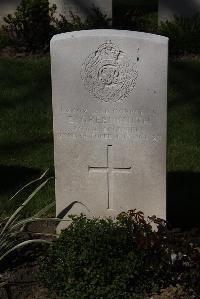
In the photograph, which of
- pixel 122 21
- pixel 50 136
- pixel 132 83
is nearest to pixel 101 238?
pixel 132 83

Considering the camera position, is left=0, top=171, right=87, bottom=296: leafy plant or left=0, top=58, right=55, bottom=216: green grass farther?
left=0, top=58, right=55, bottom=216: green grass

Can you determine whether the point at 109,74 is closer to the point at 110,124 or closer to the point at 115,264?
the point at 110,124

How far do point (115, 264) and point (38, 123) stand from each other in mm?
Result: 3765

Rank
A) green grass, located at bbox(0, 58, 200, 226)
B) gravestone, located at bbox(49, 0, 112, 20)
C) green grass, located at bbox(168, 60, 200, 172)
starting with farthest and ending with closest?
gravestone, located at bbox(49, 0, 112, 20), green grass, located at bbox(168, 60, 200, 172), green grass, located at bbox(0, 58, 200, 226)

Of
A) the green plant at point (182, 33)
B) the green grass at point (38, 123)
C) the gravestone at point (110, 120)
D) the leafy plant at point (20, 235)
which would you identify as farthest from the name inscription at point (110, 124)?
the green plant at point (182, 33)

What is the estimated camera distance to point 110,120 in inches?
213

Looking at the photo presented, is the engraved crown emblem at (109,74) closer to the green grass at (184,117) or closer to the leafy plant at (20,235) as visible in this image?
A: the leafy plant at (20,235)

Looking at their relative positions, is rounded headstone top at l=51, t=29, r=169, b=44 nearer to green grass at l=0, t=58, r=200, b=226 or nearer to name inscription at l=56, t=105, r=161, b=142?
name inscription at l=56, t=105, r=161, b=142

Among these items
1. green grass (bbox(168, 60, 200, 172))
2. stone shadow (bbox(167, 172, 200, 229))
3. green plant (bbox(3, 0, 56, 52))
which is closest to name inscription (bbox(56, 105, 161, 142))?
stone shadow (bbox(167, 172, 200, 229))

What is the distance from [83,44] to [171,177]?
2.41 metres

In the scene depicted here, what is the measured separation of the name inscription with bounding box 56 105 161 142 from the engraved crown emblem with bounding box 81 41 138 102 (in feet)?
0.43

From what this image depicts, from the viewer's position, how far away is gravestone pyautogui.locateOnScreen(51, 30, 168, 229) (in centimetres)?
525

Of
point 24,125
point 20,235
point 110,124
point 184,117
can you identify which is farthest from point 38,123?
point 110,124

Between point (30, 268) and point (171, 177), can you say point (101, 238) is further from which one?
point (171, 177)
